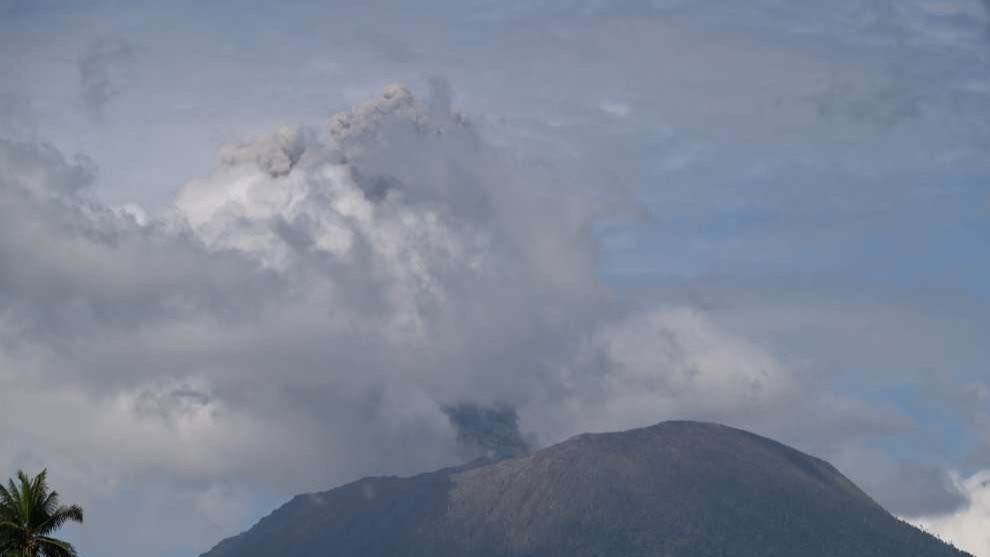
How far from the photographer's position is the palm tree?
94.8 m

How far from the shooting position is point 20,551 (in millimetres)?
94562

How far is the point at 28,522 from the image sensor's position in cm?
9506

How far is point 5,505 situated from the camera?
314 ft

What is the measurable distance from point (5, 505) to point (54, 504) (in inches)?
107

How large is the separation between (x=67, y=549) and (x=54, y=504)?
9.62 ft

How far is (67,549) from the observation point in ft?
312

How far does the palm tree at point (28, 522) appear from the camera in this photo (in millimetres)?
94750

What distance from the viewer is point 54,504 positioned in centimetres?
9638

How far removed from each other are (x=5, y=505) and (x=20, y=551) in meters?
2.92

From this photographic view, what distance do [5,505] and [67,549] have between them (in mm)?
4461
